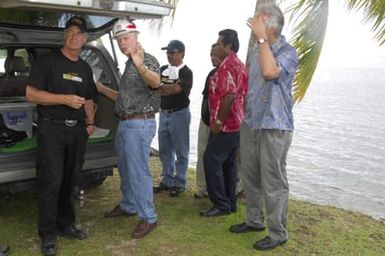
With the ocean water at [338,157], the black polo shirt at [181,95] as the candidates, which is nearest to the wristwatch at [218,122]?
the black polo shirt at [181,95]

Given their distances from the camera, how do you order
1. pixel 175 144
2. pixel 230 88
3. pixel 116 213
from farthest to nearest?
pixel 175 144, pixel 116 213, pixel 230 88

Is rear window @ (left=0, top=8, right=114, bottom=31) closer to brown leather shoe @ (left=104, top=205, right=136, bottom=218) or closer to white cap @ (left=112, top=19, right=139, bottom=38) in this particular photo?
white cap @ (left=112, top=19, right=139, bottom=38)

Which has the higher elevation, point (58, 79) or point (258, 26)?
point (258, 26)

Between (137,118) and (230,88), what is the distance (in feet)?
2.94

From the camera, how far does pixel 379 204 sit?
8.30 metres

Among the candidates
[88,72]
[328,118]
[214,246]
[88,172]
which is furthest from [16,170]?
[328,118]

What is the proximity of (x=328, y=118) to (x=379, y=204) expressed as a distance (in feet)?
34.4

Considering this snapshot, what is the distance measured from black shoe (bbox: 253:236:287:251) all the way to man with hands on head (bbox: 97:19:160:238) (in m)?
0.93

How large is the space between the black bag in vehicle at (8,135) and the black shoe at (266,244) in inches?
86.9

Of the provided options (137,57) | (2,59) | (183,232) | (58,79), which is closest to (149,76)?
(137,57)

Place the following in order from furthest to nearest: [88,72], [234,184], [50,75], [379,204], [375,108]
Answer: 1. [375,108]
2. [379,204]
3. [234,184]
4. [88,72]
5. [50,75]

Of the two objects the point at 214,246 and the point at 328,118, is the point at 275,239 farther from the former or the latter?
the point at 328,118

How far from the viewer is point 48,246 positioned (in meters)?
4.02

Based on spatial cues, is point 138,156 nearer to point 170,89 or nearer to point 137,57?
point 137,57
